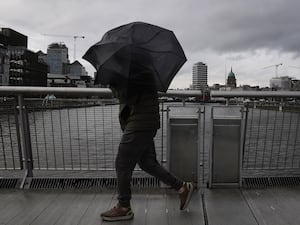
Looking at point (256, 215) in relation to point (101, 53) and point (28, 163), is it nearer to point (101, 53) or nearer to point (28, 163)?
point (101, 53)

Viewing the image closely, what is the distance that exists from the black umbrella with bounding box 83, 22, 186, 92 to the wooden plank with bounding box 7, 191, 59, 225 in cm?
166

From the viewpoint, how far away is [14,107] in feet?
18.8

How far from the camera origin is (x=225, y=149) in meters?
5.54

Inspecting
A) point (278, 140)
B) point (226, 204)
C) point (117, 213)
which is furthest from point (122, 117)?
point (278, 140)

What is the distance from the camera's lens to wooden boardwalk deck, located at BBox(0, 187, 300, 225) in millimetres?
4375

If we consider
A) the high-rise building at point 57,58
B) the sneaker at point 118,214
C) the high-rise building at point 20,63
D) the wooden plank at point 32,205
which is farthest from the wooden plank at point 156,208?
the high-rise building at point 57,58

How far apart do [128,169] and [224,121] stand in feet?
5.80

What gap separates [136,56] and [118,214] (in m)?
1.63

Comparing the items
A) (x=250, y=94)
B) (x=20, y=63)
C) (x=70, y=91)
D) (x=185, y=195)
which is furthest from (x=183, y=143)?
(x=20, y=63)

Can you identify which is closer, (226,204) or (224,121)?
(226,204)

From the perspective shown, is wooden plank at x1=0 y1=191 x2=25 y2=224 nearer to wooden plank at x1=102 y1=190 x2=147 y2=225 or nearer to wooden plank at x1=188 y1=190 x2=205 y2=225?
wooden plank at x1=102 y1=190 x2=147 y2=225

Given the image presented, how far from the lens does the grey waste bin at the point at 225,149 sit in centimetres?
552

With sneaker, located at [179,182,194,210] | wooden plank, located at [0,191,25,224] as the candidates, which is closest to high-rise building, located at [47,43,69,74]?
wooden plank, located at [0,191,25,224]

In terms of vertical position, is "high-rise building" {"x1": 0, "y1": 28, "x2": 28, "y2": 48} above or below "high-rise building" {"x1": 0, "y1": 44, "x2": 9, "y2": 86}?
above
